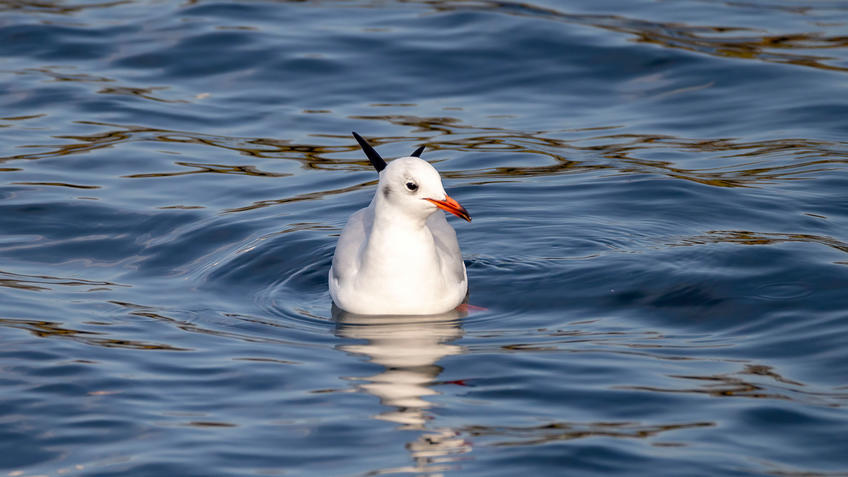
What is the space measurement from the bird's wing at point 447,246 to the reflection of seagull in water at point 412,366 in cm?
32

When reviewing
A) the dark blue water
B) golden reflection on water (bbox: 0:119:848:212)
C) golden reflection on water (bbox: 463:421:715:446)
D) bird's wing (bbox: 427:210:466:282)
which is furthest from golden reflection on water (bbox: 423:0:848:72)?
golden reflection on water (bbox: 463:421:715:446)

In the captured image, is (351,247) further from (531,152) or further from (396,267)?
(531,152)

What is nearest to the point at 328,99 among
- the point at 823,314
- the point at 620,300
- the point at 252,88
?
the point at 252,88

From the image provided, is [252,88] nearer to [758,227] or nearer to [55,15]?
[55,15]

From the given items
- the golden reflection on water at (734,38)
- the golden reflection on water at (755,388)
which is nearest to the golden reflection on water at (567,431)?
the golden reflection on water at (755,388)

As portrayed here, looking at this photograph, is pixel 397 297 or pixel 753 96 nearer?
pixel 397 297

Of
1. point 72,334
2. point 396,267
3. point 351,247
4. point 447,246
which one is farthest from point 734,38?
point 72,334

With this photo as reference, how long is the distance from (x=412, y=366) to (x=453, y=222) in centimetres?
353

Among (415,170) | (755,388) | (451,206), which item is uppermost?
(415,170)

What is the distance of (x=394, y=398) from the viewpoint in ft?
22.7

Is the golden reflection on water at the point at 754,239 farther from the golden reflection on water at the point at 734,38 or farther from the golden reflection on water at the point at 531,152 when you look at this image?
the golden reflection on water at the point at 734,38

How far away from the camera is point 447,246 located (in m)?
8.93

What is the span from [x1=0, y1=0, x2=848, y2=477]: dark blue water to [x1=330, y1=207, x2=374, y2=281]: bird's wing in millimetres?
335

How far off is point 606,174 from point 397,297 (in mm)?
3633
